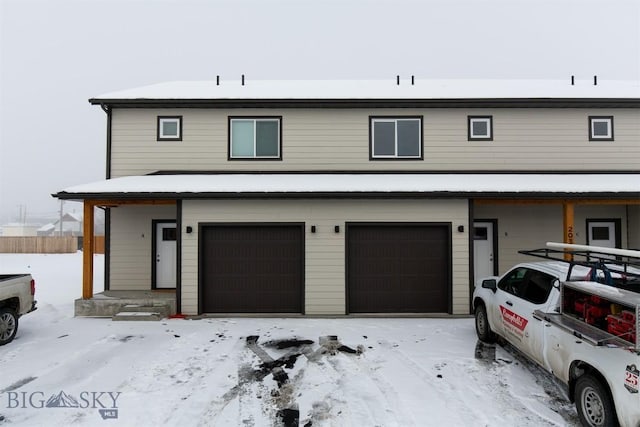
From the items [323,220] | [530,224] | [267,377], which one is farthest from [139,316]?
[530,224]

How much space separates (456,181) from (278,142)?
5.25m

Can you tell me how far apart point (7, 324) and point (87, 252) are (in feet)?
8.01

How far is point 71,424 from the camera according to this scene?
3.83 m

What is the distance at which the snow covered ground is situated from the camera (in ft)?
13.0

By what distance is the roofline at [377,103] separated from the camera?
9406 mm

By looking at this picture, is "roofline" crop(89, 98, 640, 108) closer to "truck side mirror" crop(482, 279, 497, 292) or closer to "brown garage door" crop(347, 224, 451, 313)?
"brown garage door" crop(347, 224, 451, 313)

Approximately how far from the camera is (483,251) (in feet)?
31.2

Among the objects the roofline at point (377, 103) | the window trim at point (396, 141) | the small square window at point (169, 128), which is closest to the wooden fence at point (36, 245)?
the small square window at point (169, 128)

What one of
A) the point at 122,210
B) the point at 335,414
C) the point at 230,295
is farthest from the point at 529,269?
the point at 122,210

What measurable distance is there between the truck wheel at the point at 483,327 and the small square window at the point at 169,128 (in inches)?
361

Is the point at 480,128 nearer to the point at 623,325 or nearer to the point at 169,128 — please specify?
the point at 623,325
